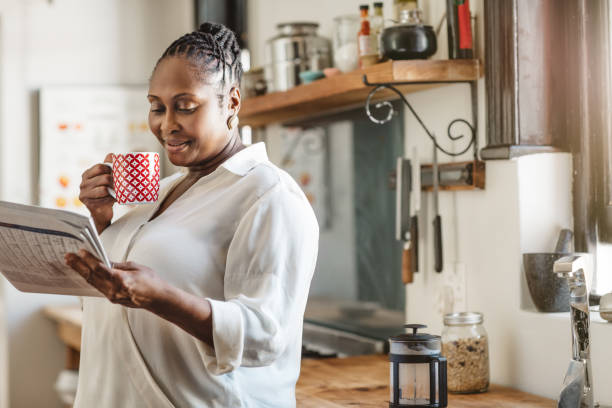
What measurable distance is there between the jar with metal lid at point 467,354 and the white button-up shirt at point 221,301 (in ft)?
2.11

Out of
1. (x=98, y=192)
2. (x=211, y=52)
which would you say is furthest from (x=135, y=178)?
(x=211, y=52)

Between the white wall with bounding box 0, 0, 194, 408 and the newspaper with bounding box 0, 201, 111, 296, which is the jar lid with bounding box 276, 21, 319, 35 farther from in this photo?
the newspaper with bounding box 0, 201, 111, 296

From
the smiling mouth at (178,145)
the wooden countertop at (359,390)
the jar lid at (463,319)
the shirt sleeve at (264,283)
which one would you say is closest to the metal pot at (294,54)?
the wooden countertop at (359,390)

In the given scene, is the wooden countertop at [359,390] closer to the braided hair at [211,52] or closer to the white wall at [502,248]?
the white wall at [502,248]

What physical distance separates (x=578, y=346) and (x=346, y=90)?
95cm

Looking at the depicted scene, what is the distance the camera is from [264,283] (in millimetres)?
1050

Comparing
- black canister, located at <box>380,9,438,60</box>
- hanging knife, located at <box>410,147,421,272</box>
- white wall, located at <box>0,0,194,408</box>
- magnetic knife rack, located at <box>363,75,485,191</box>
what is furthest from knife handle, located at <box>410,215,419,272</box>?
white wall, located at <box>0,0,194,408</box>

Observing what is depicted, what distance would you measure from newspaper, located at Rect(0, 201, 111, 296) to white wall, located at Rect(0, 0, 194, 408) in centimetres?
258

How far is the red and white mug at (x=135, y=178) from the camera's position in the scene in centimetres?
127

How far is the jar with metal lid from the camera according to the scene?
177cm

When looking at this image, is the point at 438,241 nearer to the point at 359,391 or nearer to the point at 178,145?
the point at 359,391

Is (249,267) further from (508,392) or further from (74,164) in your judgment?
(74,164)

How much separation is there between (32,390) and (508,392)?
2533 mm

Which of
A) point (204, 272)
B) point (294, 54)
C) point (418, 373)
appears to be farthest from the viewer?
point (294, 54)
